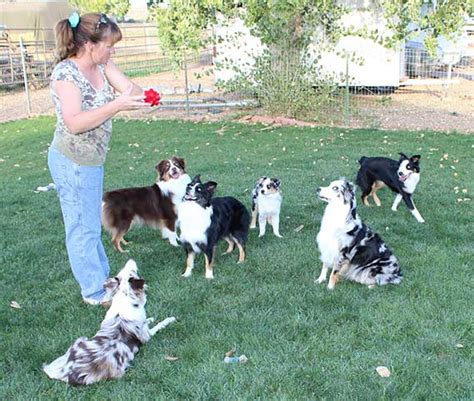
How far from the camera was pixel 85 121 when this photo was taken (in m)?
3.39

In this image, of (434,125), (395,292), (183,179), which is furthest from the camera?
(434,125)

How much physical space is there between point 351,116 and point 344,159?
394 cm

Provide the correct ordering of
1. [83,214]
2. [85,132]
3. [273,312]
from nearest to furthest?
[85,132]
[83,214]
[273,312]

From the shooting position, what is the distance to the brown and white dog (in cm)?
552

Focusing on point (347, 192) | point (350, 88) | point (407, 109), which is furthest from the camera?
point (350, 88)

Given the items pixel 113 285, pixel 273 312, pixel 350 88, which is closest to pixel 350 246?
pixel 273 312

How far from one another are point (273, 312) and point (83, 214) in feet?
5.29

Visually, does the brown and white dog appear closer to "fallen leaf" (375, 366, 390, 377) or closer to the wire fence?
"fallen leaf" (375, 366, 390, 377)

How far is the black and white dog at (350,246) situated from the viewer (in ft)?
14.8

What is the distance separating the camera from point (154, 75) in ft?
71.5

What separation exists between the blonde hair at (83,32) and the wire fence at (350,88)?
763 cm

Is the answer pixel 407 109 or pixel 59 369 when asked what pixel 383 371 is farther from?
pixel 407 109

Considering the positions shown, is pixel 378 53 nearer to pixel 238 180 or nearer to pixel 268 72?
pixel 268 72

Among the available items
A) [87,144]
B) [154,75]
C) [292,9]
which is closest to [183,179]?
[87,144]
